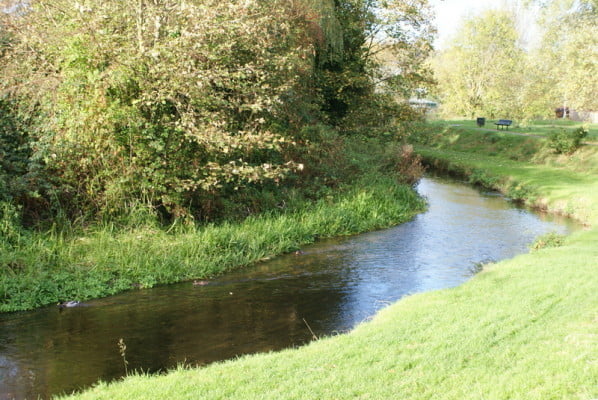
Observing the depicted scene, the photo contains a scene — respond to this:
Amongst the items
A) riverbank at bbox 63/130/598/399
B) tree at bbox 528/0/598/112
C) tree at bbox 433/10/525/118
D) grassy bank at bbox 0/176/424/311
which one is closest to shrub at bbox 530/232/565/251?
riverbank at bbox 63/130/598/399

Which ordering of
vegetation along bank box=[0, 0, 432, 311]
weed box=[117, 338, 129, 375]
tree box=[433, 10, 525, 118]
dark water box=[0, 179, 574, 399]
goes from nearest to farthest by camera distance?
weed box=[117, 338, 129, 375], dark water box=[0, 179, 574, 399], vegetation along bank box=[0, 0, 432, 311], tree box=[433, 10, 525, 118]

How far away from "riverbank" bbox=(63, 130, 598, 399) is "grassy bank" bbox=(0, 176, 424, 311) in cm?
476

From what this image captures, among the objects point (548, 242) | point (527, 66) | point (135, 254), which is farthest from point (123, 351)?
point (527, 66)

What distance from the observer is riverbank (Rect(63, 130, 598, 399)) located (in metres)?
5.57

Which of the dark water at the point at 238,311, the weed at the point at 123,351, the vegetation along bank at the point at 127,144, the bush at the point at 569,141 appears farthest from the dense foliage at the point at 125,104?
the bush at the point at 569,141

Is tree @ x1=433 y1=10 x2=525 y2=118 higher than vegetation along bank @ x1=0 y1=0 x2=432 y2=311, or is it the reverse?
tree @ x1=433 y1=10 x2=525 y2=118

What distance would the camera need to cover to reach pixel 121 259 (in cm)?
1241

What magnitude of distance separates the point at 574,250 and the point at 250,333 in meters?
7.99

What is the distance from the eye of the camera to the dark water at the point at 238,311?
8.29 meters

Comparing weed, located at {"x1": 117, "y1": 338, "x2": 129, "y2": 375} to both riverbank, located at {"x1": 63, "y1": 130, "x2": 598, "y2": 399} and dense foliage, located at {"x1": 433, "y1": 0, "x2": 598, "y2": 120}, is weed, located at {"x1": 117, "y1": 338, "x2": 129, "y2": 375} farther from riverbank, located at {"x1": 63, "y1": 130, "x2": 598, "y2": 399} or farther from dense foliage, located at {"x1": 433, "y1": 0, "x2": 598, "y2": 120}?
dense foliage, located at {"x1": 433, "y1": 0, "x2": 598, "y2": 120}

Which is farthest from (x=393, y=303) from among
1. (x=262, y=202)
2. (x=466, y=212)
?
(x=466, y=212)

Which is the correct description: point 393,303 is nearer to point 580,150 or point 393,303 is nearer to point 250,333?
point 250,333

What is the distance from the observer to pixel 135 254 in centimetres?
1267

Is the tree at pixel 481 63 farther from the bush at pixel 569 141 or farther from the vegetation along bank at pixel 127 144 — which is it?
the vegetation along bank at pixel 127 144
